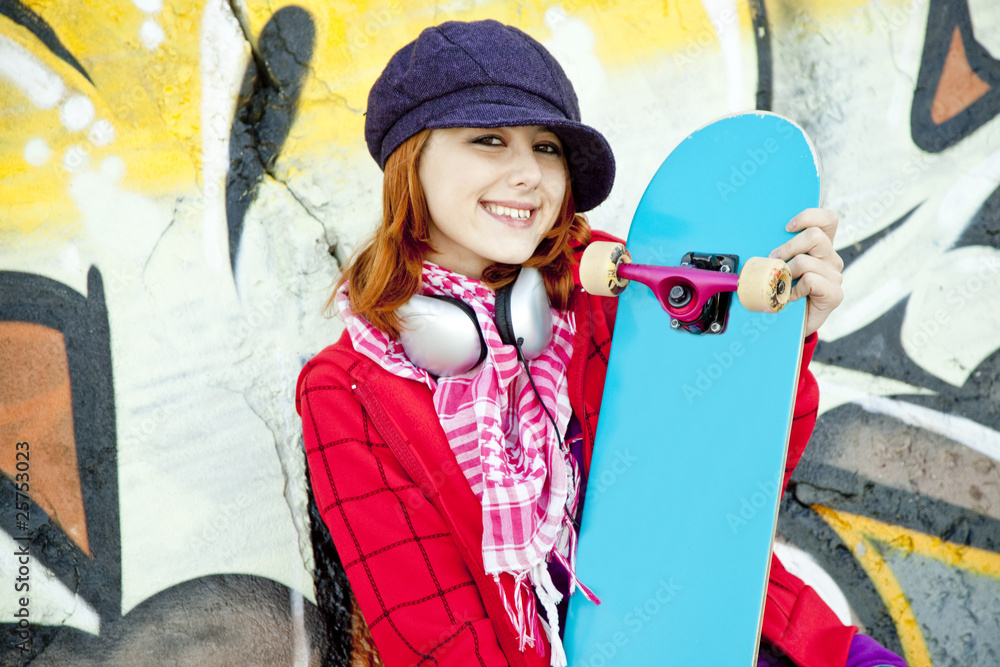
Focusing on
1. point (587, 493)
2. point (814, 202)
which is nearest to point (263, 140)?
point (587, 493)

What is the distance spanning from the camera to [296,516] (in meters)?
2.18

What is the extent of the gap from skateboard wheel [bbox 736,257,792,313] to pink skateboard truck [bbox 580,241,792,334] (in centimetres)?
9

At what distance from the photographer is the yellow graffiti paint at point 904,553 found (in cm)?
232

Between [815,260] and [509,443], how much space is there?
74 cm

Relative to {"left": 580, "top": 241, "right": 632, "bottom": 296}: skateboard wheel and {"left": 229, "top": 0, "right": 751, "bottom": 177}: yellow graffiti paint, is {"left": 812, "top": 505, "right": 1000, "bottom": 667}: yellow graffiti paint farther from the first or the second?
{"left": 229, "top": 0, "right": 751, "bottom": 177}: yellow graffiti paint

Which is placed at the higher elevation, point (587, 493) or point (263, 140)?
point (263, 140)

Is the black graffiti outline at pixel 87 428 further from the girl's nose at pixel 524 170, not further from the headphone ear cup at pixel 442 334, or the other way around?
the girl's nose at pixel 524 170

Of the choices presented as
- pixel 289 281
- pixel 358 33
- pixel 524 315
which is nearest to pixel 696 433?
pixel 524 315

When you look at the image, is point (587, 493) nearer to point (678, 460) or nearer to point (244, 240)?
point (678, 460)

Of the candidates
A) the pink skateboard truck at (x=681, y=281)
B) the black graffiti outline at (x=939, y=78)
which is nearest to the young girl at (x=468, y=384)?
the pink skateboard truck at (x=681, y=281)

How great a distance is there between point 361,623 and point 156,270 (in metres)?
1.27

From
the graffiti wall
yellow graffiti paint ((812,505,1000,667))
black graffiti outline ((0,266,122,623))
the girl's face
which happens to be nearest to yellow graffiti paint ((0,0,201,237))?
the graffiti wall

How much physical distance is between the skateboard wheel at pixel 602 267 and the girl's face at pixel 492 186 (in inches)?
5.7

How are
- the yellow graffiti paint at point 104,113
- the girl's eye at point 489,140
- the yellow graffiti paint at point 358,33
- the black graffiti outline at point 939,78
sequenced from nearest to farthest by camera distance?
the girl's eye at point 489,140 < the yellow graffiti paint at point 104,113 < the yellow graffiti paint at point 358,33 < the black graffiti outline at point 939,78
